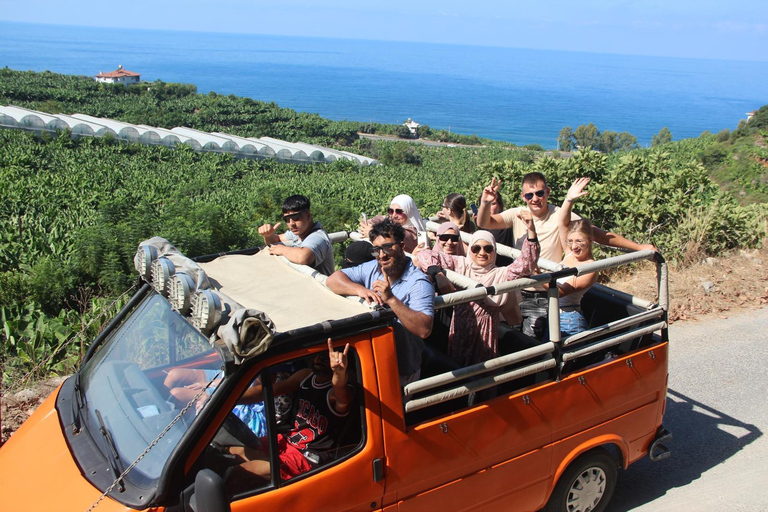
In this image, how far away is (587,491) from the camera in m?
4.73

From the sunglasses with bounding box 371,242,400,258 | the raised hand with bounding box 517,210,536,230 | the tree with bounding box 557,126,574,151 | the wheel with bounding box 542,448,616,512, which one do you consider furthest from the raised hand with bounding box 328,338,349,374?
the tree with bounding box 557,126,574,151

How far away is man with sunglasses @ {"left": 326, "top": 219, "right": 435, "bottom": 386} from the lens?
367 cm

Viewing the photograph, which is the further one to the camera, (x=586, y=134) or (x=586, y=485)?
(x=586, y=134)

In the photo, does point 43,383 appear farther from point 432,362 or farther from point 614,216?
point 614,216

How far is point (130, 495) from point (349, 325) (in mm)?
1320

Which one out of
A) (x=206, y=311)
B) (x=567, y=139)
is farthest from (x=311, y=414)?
(x=567, y=139)

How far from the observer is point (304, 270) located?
413cm

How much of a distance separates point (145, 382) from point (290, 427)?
2.78ft

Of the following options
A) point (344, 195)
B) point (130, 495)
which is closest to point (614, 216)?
point (130, 495)

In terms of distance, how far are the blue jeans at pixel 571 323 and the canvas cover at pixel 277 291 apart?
6.77 ft

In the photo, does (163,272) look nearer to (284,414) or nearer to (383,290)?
(284,414)

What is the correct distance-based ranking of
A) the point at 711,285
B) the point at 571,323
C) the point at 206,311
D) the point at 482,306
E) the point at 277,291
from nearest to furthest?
the point at 206,311, the point at 277,291, the point at 482,306, the point at 571,323, the point at 711,285

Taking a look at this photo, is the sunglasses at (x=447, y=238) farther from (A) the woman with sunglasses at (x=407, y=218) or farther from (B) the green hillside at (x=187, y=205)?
(B) the green hillside at (x=187, y=205)

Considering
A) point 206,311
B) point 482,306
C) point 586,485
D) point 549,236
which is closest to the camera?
point 206,311
